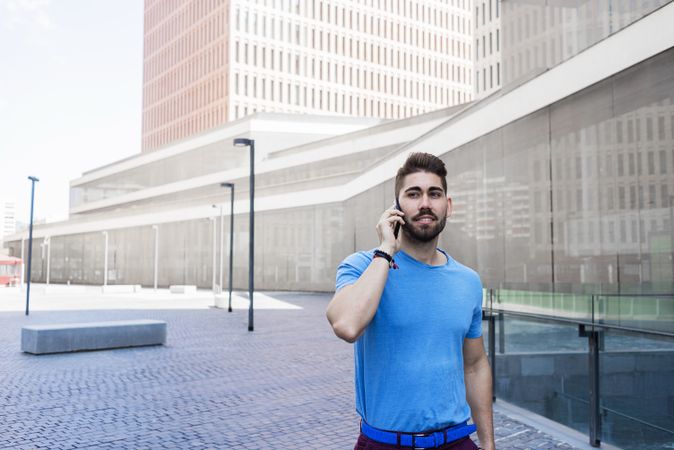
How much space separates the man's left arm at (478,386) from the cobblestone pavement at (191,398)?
12.6 feet

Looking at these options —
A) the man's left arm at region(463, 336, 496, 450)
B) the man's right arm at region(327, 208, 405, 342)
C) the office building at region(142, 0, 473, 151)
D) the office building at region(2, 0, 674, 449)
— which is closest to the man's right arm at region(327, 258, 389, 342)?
the man's right arm at region(327, 208, 405, 342)

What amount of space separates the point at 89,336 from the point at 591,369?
33.2 ft

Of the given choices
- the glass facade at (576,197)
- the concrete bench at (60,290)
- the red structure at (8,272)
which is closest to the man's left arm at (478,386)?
the glass facade at (576,197)

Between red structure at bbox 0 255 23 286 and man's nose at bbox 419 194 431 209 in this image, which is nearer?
man's nose at bbox 419 194 431 209

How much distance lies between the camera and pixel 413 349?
7.82ft

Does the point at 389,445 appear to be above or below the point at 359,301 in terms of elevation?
below

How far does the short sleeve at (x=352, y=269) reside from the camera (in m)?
2.40

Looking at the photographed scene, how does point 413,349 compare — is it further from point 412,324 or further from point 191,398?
point 191,398

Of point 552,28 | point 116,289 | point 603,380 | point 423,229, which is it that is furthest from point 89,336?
point 116,289

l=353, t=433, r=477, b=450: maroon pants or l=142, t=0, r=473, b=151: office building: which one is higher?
l=142, t=0, r=473, b=151: office building

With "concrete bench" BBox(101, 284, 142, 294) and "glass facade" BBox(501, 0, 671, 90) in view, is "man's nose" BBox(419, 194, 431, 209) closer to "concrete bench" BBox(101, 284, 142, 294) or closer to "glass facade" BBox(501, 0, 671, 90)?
"glass facade" BBox(501, 0, 671, 90)

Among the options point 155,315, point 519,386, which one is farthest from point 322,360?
point 155,315

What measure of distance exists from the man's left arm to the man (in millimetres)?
122

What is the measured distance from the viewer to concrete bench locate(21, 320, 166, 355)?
42.2ft
